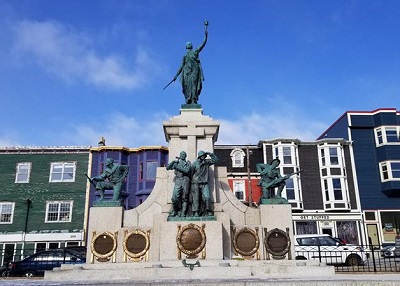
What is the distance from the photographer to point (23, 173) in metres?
39.1

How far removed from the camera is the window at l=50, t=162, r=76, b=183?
128 feet

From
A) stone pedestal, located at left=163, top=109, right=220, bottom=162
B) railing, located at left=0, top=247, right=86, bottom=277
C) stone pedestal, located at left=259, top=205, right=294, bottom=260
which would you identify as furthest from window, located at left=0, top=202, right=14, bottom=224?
stone pedestal, located at left=259, top=205, right=294, bottom=260

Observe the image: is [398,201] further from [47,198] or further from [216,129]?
[47,198]

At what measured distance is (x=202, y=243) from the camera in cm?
1239

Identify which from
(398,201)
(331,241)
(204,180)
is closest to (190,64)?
(204,180)

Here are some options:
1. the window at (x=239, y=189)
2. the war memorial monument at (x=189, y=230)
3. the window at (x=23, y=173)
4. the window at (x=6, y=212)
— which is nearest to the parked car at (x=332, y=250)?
the war memorial monument at (x=189, y=230)

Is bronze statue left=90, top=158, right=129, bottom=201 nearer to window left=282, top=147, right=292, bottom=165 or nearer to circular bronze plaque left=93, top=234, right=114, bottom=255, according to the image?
circular bronze plaque left=93, top=234, right=114, bottom=255

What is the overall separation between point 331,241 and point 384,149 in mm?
24078

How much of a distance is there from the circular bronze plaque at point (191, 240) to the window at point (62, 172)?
2911 centimetres

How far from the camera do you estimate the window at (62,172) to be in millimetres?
38969

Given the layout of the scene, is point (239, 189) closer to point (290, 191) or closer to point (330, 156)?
point (290, 191)

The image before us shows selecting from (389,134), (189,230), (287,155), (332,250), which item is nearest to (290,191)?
(287,155)

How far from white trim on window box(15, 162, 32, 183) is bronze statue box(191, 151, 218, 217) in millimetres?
30914

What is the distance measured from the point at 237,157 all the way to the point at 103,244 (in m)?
30.8
